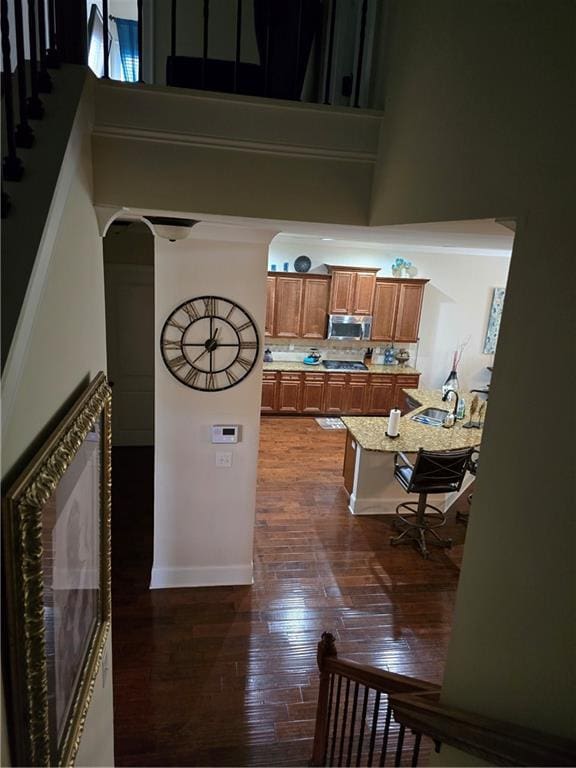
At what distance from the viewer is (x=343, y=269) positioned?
748 centimetres

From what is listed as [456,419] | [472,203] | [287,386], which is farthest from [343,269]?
[472,203]

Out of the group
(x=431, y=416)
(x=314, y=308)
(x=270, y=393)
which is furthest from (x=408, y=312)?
(x=431, y=416)

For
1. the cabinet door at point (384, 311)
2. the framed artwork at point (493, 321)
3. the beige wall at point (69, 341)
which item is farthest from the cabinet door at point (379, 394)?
the beige wall at point (69, 341)

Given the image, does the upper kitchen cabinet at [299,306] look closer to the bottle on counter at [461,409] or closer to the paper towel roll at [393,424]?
the bottle on counter at [461,409]

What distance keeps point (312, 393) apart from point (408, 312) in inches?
80.9

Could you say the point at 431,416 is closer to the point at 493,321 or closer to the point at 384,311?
the point at 384,311

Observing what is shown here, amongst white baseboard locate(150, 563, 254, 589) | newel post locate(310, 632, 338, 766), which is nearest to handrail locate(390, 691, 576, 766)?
newel post locate(310, 632, 338, 766)

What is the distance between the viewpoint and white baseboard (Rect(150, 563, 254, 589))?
3.75 m

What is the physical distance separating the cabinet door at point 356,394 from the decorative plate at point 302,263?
6.11 ft

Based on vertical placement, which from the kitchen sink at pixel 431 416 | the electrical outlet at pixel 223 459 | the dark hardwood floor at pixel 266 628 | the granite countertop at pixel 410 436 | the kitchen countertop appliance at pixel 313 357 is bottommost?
the dark hardwood floor at pixel 266 628

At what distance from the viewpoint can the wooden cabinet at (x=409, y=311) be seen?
25.3ft

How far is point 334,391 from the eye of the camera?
7793 mm

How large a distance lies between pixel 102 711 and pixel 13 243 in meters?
1.67

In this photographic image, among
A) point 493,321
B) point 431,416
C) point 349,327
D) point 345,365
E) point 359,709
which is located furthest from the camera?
point 493,321
